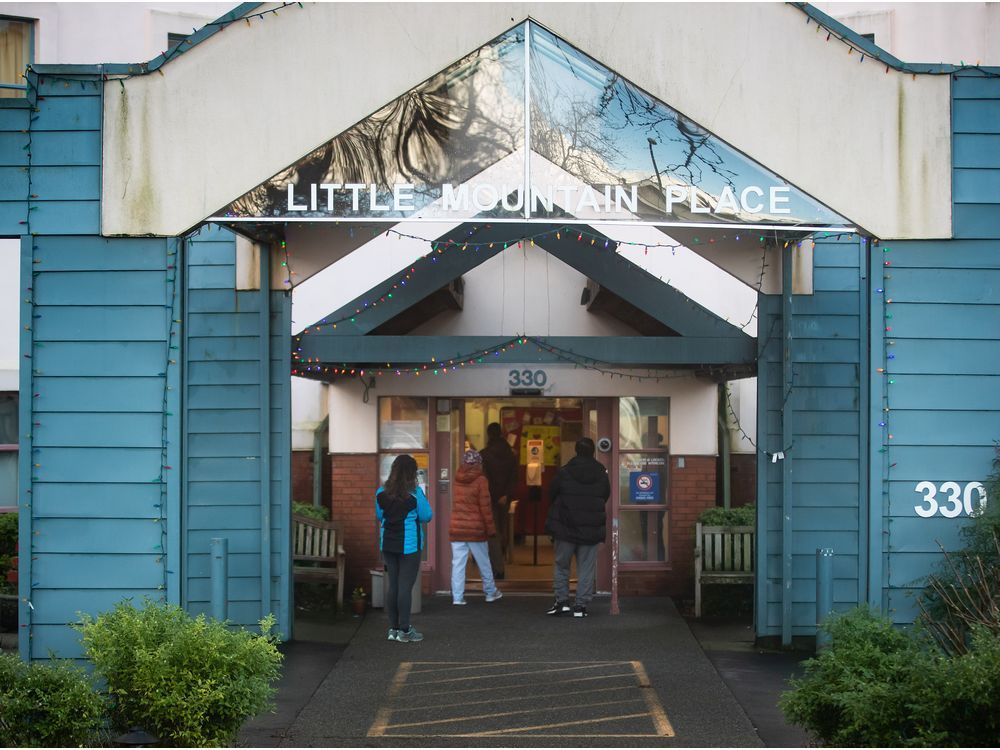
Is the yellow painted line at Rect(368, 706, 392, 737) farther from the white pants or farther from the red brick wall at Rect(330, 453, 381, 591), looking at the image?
the red brick wall at Rect(330, 453, 381, 591)

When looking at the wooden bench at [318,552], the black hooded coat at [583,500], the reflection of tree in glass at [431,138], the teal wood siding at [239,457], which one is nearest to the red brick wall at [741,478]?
the black hooded coat at [583,500]

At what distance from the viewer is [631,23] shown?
27.2ft

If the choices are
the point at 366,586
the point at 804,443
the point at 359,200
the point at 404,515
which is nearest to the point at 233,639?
the point at 359,200

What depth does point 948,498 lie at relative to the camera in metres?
8.53

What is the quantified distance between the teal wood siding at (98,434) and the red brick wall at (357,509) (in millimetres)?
6045

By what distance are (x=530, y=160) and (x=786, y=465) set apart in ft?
14.0

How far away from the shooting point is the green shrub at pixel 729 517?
13.3 m

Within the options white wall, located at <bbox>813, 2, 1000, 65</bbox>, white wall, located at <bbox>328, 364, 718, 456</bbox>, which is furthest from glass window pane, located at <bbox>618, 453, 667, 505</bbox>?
white wall, located at <bbox>813, 2, 1000, 65</bbox>

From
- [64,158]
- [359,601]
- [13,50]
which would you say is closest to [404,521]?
[359,601]

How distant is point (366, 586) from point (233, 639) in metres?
7.68

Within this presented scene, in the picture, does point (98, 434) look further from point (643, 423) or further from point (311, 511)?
point (643, 423)

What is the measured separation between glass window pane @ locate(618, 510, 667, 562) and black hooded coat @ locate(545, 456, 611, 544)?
180cm

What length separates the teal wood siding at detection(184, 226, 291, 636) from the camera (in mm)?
11164

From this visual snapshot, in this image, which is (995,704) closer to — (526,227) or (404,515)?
(404,515)
